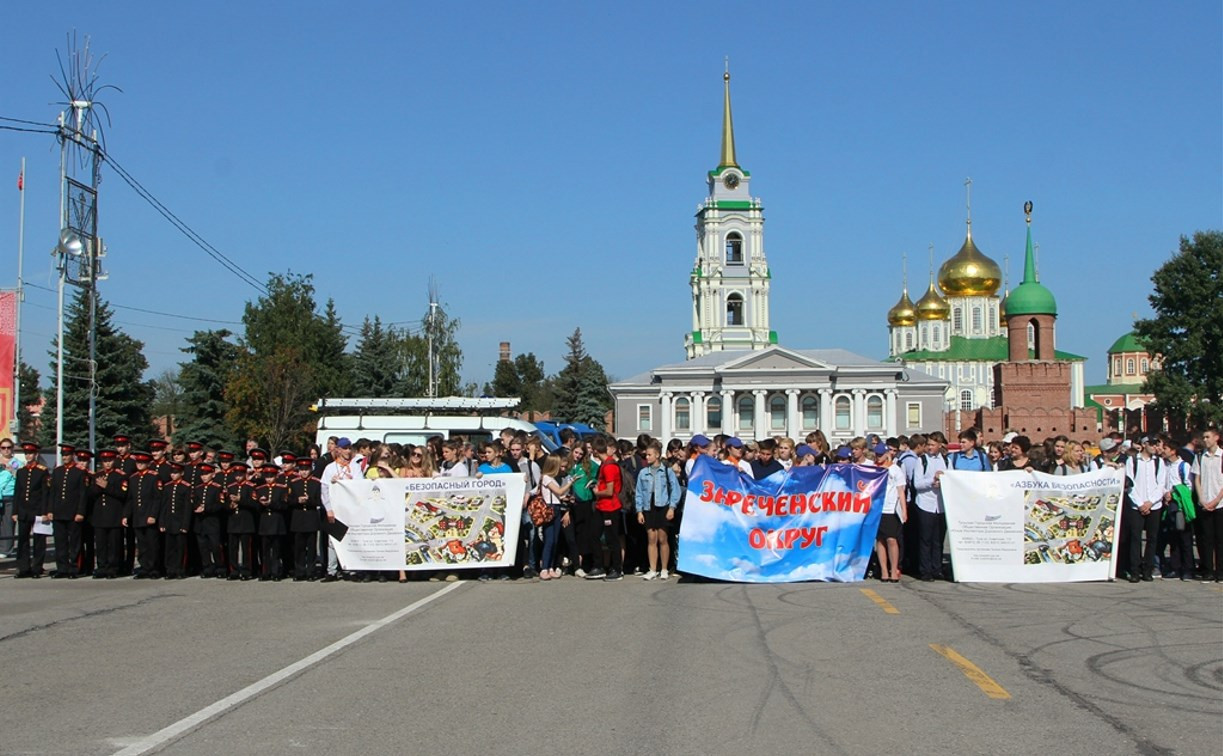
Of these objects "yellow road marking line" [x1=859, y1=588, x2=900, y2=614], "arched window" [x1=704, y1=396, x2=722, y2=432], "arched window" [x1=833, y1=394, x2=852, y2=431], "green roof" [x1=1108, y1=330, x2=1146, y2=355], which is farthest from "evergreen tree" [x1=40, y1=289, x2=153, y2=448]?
"green roof" [x1=1108, y1=330, x2=1146, y2=355]

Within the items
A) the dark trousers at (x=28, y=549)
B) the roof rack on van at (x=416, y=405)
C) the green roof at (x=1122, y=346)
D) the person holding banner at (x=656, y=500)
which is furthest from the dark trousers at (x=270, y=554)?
the green roof at (x=1122, y=346)

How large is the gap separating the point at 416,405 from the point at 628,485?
1190cm

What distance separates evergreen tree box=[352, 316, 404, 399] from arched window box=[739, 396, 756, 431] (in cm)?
3494

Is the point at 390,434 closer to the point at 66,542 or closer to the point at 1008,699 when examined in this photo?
the point at 66,542

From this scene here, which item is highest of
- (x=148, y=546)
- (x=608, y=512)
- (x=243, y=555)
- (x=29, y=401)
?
(x=29, y=401)

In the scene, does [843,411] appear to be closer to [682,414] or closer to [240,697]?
[682,414]

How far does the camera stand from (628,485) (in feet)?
58.6

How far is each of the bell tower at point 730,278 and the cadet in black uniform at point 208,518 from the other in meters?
107

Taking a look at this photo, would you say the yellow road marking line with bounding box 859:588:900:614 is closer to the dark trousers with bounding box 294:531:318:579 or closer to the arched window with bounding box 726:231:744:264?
the dark trousers with bounding box 294:531:318:579

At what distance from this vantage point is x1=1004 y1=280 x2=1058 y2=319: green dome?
10781 centimetres

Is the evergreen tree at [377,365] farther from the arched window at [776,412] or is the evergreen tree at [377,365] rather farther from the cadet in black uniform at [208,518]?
the cadet in black uniform at [208,518]

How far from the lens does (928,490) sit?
17.1m

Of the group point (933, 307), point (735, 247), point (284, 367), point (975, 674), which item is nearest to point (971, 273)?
point (933, 307)

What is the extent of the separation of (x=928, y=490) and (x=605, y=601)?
487 centimetres
